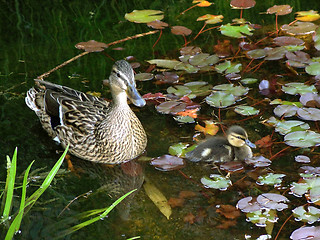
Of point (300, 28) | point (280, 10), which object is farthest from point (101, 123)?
point (280, 10)

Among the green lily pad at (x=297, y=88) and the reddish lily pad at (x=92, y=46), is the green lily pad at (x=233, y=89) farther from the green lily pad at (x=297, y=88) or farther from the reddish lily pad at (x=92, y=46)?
the reddish lily pad at (x=92, y=46)

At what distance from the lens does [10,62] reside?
18.6 feet

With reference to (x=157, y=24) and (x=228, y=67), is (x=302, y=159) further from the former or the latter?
(x=157, y=24)

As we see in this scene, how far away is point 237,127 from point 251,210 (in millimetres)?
746

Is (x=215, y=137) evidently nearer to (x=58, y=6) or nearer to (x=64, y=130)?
(x=64, y=130)

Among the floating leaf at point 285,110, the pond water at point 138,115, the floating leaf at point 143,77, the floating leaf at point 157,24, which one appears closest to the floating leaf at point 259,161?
the pond water at point 138,115

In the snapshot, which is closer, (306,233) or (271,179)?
(306,233)

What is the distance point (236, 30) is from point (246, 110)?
1283 millimetres

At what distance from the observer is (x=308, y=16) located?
6.00m

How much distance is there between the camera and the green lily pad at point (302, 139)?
4246mm

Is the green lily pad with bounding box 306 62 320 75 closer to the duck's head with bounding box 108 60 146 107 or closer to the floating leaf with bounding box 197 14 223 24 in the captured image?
the floating leaf with bounding box 197 14 223 24

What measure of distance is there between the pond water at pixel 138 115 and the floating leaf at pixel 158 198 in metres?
0.03

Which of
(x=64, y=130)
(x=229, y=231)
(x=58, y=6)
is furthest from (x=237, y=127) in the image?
(x=58, y=6)

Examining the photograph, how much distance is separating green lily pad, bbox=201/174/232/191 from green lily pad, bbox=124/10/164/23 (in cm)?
244
